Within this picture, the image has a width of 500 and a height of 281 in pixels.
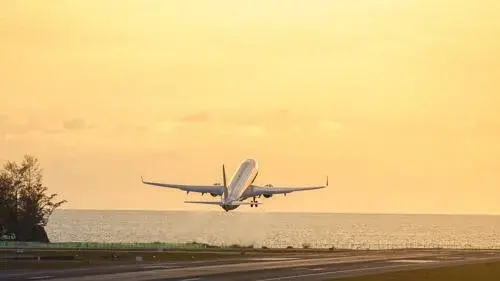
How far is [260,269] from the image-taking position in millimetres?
111938

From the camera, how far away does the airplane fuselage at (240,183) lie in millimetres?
165750

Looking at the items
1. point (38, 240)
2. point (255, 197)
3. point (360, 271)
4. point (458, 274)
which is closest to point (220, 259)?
point (360, 271)

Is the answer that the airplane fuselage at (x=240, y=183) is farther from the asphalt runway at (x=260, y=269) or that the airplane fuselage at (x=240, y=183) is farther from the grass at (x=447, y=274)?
the grass at (x=447, y=274)

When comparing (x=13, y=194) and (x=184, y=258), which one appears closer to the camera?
A: (x=184, y=258)

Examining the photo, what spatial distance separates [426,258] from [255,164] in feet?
189

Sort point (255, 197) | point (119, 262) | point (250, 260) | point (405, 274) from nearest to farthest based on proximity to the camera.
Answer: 1. point (405, 274)
2. point (119, 262)
3. point (250, 260)
4. point (255, 197)

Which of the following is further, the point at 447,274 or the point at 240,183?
the point at 240,183

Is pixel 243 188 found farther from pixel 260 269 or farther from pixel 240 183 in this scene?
pixel 260 269

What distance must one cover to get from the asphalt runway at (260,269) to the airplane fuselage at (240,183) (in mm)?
23740

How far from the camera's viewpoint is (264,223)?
653ft

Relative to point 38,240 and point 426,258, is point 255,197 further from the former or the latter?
point 426,258

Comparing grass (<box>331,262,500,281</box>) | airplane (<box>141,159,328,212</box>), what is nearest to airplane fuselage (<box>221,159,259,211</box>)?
airplane (<box>141,159,328,212</box>)

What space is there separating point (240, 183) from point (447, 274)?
74170mm

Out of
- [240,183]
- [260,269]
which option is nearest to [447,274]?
[260,269]
